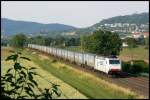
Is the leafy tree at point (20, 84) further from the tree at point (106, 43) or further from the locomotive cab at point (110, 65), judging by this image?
the tree at point (106, 43)

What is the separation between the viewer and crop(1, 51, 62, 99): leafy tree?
568cm

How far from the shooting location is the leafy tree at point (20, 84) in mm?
5684

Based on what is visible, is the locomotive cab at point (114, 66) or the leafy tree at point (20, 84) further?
the locomotive cab at point (114, 66)

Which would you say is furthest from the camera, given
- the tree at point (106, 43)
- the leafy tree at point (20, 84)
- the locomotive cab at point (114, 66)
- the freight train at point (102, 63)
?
the tree at point (106, 43)

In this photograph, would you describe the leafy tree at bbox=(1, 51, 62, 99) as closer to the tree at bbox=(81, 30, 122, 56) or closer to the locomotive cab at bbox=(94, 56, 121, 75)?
the locomotive cab at bbox=(94, 56, 121, 75)

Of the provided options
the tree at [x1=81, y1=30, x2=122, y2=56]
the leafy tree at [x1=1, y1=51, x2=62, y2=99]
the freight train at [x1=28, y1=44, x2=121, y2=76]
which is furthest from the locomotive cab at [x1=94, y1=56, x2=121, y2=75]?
the leafy tree at [x1=1, y1=51, x2=62, y2=99]

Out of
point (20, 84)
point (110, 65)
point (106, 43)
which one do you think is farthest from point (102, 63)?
point (20, 84)

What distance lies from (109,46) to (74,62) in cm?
975

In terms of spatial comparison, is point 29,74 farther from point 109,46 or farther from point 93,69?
point 109,46

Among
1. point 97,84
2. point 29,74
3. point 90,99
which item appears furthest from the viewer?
point 97,84

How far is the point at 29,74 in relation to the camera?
586 centimetres

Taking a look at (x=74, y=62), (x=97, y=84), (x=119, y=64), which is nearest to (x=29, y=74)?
(x=97, y=84)

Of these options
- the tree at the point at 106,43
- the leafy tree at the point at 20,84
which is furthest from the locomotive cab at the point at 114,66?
the leafy tree at the point at 20,84

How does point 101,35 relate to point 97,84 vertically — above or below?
above
